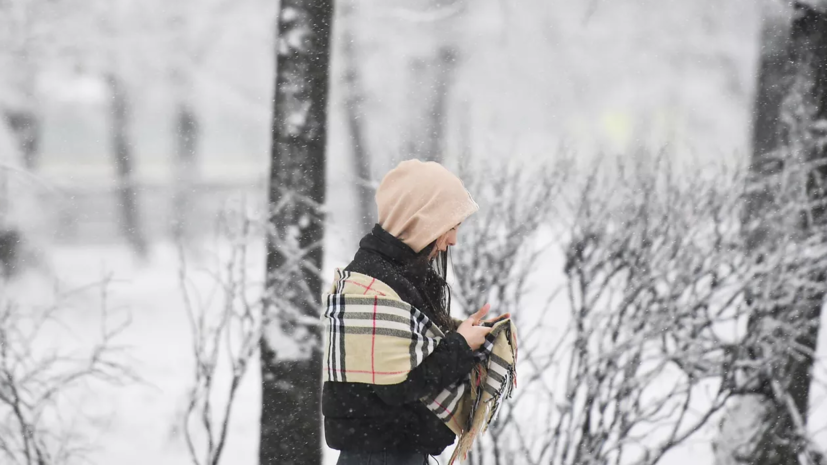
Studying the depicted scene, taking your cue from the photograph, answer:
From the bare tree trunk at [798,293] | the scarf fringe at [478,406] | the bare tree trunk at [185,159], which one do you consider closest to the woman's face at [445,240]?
the scarf fringe at [478,406]

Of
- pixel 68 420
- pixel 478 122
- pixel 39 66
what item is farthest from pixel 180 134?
pixel 68 420

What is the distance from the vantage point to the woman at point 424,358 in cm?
169

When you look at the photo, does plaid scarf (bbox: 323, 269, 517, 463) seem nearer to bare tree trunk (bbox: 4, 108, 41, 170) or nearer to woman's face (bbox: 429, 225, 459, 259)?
woman's face (bbox: 429, 225, 459, 259)

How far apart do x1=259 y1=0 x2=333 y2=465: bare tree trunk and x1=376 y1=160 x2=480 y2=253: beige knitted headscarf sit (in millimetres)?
1530

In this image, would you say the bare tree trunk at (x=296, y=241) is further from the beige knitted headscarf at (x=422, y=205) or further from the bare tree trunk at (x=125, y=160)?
the bare tree trunk at (x=125, y=160)

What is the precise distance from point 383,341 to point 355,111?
724cm

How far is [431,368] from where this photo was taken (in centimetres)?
168

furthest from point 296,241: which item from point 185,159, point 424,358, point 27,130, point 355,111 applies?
point 185,159

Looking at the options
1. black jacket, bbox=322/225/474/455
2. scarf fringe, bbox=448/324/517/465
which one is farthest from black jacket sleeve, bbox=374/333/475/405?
scarf fringe, bbox=448/324/517/465

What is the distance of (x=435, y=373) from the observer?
1673mm

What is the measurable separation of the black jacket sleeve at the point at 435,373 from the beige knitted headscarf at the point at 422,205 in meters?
0.27

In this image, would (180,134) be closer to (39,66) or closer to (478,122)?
(39,66)

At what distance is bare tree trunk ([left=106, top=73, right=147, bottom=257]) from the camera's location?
9180 mm

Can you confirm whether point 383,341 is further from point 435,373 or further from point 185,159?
point 185,159
